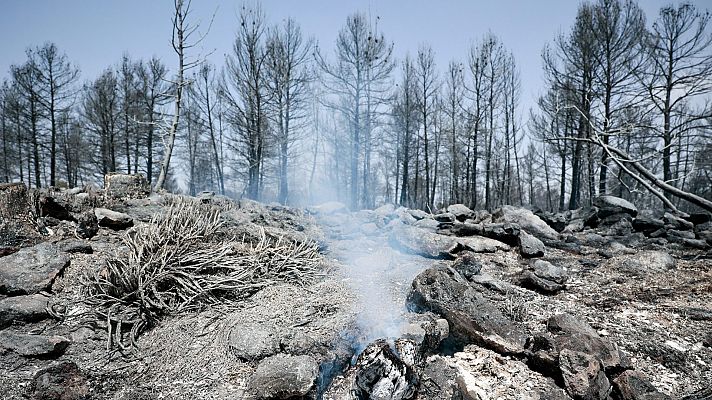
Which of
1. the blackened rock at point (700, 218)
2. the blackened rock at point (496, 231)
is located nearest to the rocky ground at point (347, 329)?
the blackened rock at point (496, 231)

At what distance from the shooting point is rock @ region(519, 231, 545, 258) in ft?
19.6

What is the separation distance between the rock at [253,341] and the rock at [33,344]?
1264mm

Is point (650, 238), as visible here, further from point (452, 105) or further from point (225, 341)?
point (452, 105)

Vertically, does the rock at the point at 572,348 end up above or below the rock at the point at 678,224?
below

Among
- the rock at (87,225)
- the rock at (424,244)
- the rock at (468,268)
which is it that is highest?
the rock at (87,225)

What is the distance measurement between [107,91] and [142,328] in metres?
22.7

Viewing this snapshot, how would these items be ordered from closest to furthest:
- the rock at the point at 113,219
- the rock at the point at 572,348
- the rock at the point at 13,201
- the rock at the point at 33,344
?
the rock at the point at 572,348, the rock at the point at 33,344, the rock at the point at 13,201, the rock at the point at 113,219

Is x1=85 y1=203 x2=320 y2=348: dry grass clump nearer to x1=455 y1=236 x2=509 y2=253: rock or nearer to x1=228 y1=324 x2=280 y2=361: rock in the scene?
x1=228 y1=324 x2=280 y2=361: rock

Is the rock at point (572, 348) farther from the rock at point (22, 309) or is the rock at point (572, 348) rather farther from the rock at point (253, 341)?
the rock at point (22, 309)

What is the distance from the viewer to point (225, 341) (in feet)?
10.1

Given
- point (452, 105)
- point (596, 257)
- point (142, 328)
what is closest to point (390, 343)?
point (142, 328)

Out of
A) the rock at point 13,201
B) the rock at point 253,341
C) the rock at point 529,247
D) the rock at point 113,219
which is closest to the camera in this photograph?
the rock at point 253,341

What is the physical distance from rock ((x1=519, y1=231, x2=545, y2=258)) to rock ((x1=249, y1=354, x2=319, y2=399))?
4.48 m

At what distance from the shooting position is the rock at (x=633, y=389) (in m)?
Answer: 2.34
